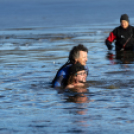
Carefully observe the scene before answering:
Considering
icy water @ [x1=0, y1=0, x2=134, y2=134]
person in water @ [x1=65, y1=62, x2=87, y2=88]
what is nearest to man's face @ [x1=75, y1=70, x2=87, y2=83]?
person in water @ [x1=65, y1=62, x2=87, y2=88]

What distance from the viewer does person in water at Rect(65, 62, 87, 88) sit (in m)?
8.84

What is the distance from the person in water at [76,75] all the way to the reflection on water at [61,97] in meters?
0.16

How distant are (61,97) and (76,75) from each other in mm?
576

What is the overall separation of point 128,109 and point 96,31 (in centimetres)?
1700

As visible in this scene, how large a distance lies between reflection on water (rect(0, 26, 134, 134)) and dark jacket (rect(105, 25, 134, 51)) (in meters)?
0.47

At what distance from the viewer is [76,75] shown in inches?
352

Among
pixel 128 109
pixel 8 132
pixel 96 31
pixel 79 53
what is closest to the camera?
pixel 8 132

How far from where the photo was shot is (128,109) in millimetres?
7559

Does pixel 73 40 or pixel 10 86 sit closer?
pixel 10 86

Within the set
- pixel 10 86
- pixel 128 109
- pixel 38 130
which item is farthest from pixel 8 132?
pixel 10 86

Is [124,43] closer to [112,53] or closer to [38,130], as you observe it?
[112,53]

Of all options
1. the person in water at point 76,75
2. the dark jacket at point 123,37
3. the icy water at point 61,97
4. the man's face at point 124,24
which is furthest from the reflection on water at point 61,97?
the man's face at point 124,24

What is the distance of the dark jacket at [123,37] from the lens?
15.8 m

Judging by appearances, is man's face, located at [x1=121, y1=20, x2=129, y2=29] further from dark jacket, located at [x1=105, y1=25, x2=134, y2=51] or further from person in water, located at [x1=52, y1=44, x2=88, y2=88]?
person in water, located at [x1=52, y1=44, x2=88, y2=88]
